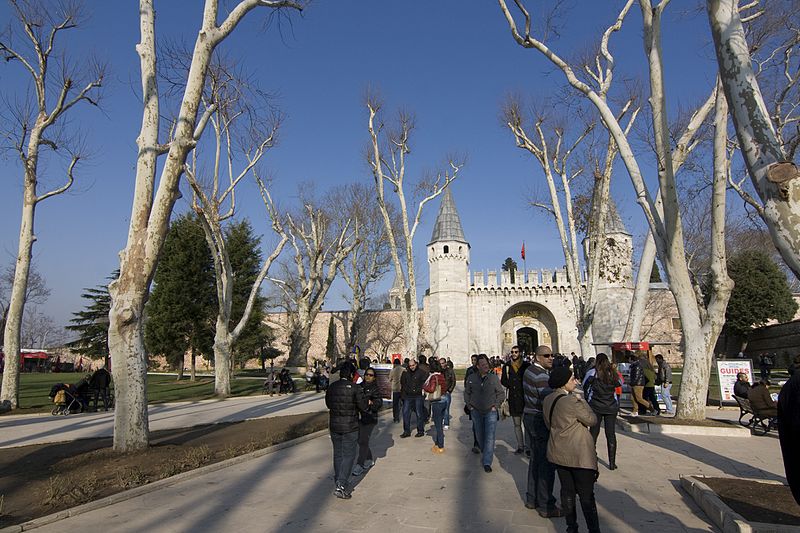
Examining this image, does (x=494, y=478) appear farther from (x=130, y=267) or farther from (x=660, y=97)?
(x=660, y=97)

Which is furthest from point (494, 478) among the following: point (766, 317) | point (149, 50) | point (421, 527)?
point (766, 317)

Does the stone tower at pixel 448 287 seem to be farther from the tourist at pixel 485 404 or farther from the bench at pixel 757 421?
the tourist at pixel 485 404

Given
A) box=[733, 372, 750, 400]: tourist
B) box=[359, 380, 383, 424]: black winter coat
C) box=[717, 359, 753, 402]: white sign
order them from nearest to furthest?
box=[359, 380, 383, 424]: black winter coat < box=[733, 372, 750, 400]: tourist < box=[717, 359, 753, 402]: white sign

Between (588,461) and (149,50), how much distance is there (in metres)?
8.32

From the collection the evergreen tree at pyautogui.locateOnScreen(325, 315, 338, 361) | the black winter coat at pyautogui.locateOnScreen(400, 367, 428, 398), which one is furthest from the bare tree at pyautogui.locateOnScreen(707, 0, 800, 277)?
the evergreen tree at pyautogui.locateOnScreen(325, 315, 338, 361)

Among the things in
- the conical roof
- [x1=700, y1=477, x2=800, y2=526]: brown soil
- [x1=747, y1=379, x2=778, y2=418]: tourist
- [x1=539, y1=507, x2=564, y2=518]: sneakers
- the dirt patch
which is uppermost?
the conical roof

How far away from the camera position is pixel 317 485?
6.02 meters

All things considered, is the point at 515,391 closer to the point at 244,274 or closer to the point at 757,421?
the point at 757,421

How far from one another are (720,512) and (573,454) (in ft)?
5.50

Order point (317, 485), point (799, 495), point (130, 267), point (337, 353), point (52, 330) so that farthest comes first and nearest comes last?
point (52, 330)
point (337, 353)
point (130, 267)
point (317, 485)
point (799, 495)

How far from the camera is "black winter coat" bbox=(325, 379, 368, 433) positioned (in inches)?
224

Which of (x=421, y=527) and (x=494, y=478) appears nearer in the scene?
(x=421, y=527)

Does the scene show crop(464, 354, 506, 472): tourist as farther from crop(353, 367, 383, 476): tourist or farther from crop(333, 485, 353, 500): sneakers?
crop(333, 485, 353, 500): sneakers

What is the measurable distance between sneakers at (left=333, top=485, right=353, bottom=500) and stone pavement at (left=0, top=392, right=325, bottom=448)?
20.6ft
